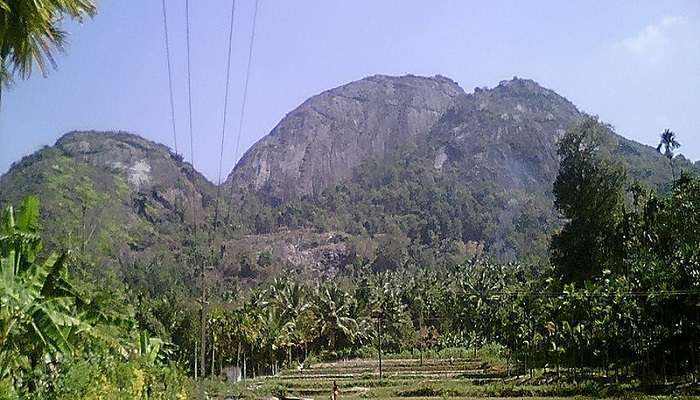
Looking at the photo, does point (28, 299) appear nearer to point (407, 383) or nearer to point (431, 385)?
point (431, 385)

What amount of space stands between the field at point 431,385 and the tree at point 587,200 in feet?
23.5

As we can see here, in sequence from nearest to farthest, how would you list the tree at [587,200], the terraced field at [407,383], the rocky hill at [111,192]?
the terraced field at [407,383] → the tree at [587,200] → the rocky hill at [111,192]

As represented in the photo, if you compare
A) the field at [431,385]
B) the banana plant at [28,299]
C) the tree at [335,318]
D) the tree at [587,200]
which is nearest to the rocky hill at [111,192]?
the field at [431,385]

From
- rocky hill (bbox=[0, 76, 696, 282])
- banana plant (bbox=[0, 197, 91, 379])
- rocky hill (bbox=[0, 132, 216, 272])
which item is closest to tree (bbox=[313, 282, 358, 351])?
rocky hill (bbox=[0, 132, 216, 272])

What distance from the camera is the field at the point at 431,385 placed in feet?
99.0

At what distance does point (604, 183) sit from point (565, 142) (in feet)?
12.3

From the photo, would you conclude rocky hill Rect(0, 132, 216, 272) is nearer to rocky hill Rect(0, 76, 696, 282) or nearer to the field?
rocky hill Rect(0, 76, 696, 282)

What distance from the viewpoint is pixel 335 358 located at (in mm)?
61875

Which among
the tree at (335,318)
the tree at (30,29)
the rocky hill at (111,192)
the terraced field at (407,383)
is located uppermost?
the rocky hill at (111,192)

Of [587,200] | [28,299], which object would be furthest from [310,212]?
[28,299]

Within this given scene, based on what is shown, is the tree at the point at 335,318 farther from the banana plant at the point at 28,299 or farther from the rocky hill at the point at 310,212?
the banana plant at the point at 28,299

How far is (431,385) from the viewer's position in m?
35.7

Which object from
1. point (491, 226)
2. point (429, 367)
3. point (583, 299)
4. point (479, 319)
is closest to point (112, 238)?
point (479, 319)

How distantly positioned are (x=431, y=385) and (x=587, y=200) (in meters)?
15.3
